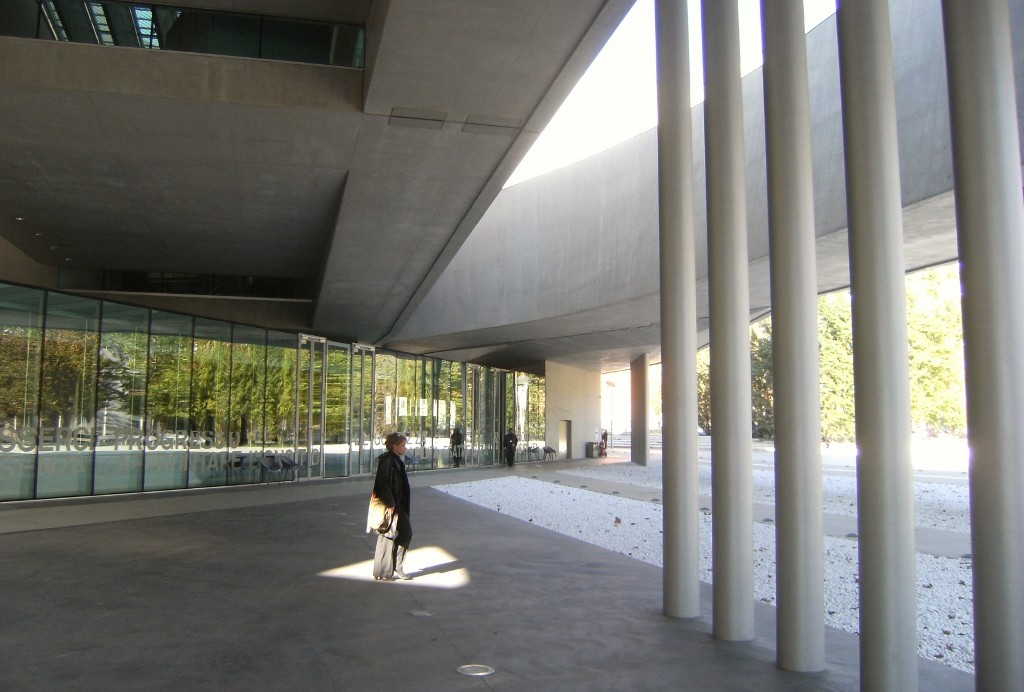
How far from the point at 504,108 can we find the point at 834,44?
5.13m

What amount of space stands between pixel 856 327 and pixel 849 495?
1610cm

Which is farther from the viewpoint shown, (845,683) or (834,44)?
(834,44)

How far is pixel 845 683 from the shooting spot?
16.5ft

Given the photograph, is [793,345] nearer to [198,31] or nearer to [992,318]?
[992,318]

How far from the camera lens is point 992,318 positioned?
12.7 ft

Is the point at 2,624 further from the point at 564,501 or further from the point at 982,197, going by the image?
the point at 564,501

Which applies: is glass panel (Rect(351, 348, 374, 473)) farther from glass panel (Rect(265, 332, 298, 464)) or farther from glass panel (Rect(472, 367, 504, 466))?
glass panel (Rect(472, 367, 504, 466))

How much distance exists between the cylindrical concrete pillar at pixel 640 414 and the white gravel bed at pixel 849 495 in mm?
5350

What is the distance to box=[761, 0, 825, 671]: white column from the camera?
5.30m

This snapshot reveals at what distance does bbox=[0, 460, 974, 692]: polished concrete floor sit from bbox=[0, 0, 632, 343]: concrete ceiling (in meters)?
5.22

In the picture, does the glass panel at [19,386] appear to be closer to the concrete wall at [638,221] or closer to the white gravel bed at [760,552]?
the white gravel bed at [760,552]

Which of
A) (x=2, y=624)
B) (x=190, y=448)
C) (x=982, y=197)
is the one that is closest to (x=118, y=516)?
(x=190, y=448)

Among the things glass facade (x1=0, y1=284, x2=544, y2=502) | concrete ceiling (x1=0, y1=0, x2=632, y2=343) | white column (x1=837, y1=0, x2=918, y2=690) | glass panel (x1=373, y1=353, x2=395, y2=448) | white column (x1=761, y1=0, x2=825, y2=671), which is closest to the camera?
white column (x1=837, y1=0, x2=918, y2=690)

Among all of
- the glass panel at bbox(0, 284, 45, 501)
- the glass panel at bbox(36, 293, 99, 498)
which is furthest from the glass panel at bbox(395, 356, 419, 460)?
the glass panel at bbox(0, 284, 45, 501)
